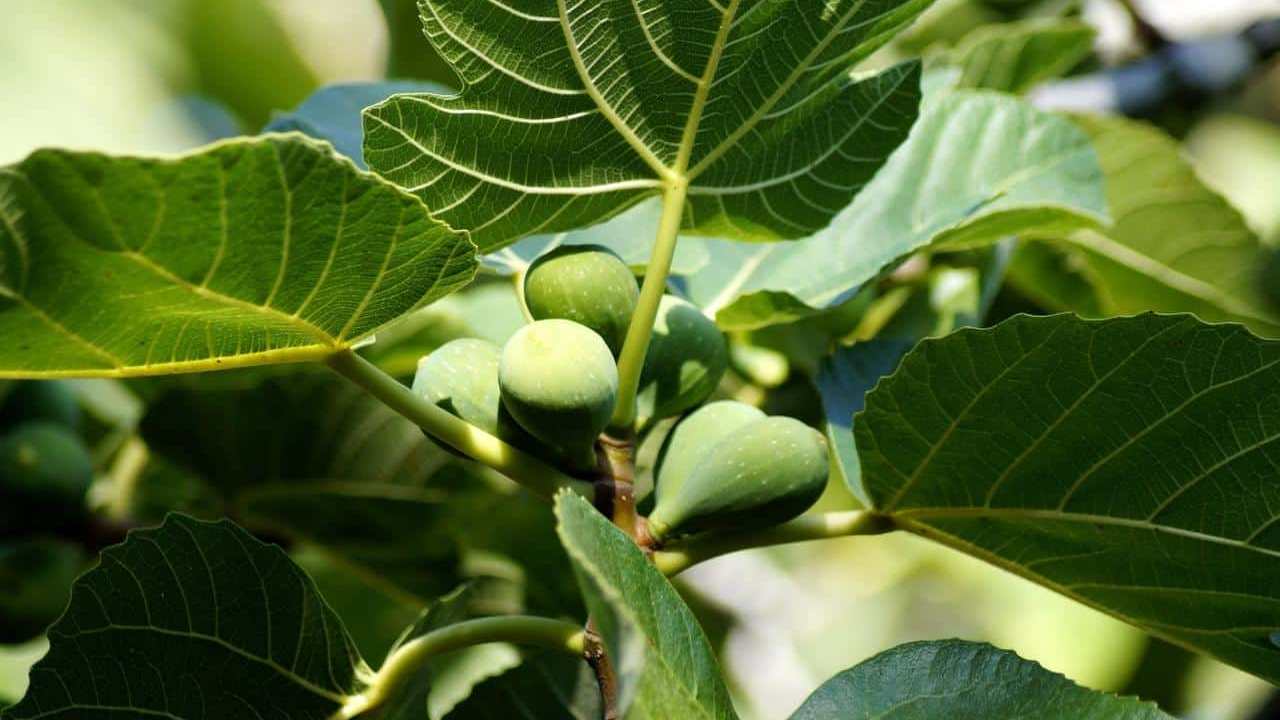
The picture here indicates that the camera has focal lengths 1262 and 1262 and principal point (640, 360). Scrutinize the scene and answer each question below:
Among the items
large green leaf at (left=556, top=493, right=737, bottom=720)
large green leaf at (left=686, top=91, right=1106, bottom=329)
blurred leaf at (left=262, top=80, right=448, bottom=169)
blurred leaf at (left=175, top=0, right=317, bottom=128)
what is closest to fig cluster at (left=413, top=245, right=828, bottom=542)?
large green leaf at (left=556, top=493, right=737, bottom=720)

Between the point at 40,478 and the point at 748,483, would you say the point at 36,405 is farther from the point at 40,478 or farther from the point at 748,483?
the point at 748,483

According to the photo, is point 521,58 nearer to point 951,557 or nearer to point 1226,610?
point 1226,610

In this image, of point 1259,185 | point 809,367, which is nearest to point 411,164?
point 809,367

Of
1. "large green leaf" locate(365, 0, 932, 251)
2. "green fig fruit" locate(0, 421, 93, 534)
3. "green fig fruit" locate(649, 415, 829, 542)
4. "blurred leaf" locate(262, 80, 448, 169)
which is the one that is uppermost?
"large green leaf" locate(365, 0, 932, 251)

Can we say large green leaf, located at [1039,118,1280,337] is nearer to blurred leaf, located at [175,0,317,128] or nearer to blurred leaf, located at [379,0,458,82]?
blurred leaf, located at [379,0,458,82]

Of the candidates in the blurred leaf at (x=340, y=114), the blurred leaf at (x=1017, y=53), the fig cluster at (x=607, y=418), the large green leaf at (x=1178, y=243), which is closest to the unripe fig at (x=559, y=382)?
the fig cluster at (x=607, y=418)
